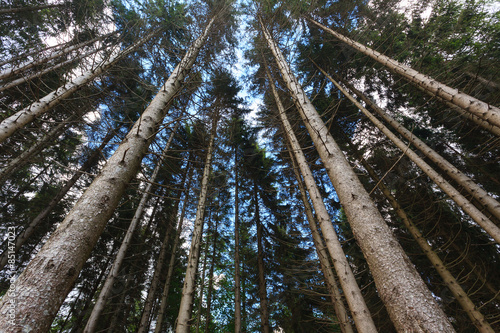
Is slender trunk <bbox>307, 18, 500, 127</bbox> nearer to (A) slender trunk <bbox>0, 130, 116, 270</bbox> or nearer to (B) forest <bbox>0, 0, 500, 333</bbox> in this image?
(B) forest <bbox>0, 0, 500, 333</bbox>

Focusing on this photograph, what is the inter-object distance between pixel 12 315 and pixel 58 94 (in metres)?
5.01

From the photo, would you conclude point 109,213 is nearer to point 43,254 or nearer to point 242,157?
point 43,254

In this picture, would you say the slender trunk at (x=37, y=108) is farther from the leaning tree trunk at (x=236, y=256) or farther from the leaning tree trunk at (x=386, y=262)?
the leaning tree trunk at (x=236, y=256)

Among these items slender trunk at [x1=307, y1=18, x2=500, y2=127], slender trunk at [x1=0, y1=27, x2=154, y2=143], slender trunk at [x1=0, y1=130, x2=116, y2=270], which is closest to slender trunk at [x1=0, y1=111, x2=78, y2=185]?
slender trunk at [x1=0, y1=27, x2=154, y2=143]

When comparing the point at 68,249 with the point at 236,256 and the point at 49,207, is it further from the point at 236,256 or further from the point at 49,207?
the point at 49,207

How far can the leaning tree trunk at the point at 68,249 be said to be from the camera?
126 centimetres

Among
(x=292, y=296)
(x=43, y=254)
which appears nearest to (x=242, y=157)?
(x=292, y=296)

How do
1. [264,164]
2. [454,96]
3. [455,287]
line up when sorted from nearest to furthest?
1. [454,96]
2. [455,287]
3. [264,164]

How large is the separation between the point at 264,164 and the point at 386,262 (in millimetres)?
9333

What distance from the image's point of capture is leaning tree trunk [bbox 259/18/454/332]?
4.66 feet

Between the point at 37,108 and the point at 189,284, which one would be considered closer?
the point at 37,108

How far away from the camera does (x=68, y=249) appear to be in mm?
1578

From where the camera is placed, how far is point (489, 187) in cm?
668

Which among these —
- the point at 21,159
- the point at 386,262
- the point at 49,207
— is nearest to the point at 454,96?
the point at 386,262
